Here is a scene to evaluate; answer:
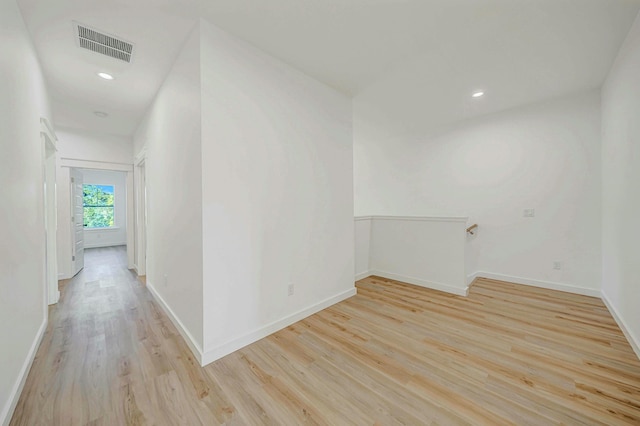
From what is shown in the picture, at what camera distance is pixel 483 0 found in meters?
1.75

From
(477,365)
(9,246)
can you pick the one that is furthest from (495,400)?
(9,246)

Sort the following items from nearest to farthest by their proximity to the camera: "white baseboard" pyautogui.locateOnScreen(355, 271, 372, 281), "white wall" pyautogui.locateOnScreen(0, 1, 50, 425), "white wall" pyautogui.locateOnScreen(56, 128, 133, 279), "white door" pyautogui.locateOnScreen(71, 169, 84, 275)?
1. "white wall" pyautogui.locateOnScreen(0, 1, 50, 425)
2. "white baseboard" pyautogui.locateOnScreen(355, 271, 372, 281)
3. "white wall" pyautogui.locateOnScreen(56, 128, 133, 279)
4. "white door" pyautogui.locateOnScreen(71, 169, 84, 275)

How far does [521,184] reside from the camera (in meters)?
3.72

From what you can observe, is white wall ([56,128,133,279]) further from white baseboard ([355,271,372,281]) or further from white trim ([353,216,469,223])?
white baseboard ([355,271,372,281])

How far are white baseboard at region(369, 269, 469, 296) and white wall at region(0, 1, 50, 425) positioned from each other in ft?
12.9

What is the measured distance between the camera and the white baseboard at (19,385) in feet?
4.40

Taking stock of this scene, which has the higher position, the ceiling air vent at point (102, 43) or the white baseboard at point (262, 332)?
the ceiling air vent at point (102, 43)

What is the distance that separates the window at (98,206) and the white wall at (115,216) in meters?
0.13

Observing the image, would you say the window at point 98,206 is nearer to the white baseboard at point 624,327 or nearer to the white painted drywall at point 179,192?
the white painted drywall at point 179,192

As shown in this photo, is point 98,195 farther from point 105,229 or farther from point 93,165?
point 93,165

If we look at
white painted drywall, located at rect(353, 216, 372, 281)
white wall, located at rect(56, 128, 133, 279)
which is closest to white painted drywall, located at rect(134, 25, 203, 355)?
white wall, located at rect(56, 128, 133, 279)

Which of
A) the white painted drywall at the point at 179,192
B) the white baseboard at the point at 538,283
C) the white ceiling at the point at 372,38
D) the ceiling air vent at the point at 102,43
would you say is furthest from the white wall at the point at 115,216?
the white baseboard at the point at 538,283

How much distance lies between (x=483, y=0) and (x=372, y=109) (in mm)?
2042

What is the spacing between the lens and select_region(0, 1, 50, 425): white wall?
56.9 inches
